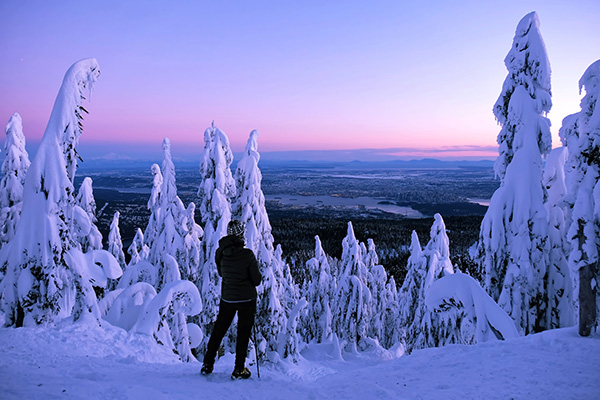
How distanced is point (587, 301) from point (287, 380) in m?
5.37

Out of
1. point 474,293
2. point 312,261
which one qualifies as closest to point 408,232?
point 312,261

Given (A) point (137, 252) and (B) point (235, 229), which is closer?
(B) point (235, 229)

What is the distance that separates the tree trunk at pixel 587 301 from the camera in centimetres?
552

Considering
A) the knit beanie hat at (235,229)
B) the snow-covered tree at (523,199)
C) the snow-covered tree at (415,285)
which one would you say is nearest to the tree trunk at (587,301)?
the snow-covered tree at (523,199)

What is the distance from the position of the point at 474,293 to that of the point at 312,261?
23.9 meters

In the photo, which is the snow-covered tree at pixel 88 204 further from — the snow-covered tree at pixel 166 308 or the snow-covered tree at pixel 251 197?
the snow-covered tree at pixel 166 308

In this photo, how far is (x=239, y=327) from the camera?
15.6ft

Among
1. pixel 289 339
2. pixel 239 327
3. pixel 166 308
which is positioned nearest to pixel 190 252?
pixel 289 339

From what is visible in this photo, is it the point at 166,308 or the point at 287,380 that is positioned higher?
the point at 166,308

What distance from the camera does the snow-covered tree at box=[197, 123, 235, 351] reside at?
46.2 ft

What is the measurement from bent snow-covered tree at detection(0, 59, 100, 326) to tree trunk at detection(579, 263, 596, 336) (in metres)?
9.59

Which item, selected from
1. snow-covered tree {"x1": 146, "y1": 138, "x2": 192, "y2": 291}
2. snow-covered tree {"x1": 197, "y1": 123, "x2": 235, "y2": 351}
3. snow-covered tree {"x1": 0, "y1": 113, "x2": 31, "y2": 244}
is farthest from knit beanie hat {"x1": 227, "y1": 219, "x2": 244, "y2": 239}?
snow-covered tree {"x1": 146, "y1": 138, "x2": 192, "y2": 291}

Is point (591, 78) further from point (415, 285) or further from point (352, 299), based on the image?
point (352, 299)

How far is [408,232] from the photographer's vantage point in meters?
106
